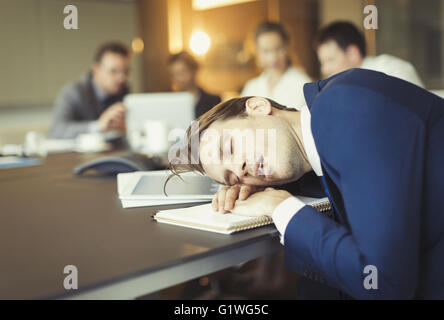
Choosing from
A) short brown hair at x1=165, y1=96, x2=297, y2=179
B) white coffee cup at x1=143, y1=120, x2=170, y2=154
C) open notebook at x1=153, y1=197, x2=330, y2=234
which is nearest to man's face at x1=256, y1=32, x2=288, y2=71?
white coffee cup at x1=143, y1=120, x2=170, y2=154

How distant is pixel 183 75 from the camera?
4.10 meters

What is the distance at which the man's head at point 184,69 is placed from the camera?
4.07 m

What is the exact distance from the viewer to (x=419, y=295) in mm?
849

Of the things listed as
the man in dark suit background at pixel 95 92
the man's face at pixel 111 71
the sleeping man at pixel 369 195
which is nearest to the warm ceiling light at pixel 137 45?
the man in dark suit background at pixel 95 92

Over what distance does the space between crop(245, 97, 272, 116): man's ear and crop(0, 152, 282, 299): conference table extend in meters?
0.30

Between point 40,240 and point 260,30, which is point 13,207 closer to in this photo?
point 40,240

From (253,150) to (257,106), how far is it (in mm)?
136

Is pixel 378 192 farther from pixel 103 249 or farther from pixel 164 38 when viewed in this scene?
pixel 164 38

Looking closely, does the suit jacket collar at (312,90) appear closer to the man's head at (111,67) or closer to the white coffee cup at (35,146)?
Result: the white coffee cup at (35,146)

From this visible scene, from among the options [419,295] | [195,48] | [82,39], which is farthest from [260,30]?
[419,295]

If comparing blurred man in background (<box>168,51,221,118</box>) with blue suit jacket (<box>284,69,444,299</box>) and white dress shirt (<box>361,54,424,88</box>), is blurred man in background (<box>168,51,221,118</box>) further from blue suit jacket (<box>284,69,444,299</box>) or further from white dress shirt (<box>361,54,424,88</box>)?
blue suit jacket (<box>284,69,444,299</box>)

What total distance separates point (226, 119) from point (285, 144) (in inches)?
6.0

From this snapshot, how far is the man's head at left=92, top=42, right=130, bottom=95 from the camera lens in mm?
3523

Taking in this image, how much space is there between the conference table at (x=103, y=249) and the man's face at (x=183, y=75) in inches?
119
